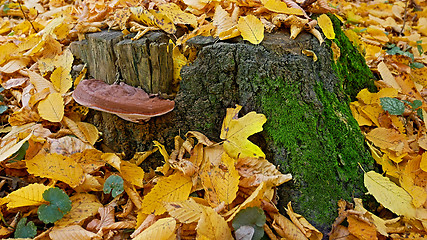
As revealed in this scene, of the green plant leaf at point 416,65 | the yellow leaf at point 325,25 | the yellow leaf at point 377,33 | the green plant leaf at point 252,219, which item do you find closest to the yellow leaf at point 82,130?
the green plant leaf at point 252,219

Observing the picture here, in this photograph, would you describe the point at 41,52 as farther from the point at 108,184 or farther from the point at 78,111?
the point at 108,184

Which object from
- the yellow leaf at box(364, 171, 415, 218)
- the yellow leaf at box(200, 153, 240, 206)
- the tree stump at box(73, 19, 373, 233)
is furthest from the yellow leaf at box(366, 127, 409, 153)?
Result: the yellow leaf at box(200, 153, 240, 206)

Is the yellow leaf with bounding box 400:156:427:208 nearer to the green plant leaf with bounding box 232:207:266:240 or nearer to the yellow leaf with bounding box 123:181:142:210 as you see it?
the green plant leaf with bounding box 232:207:266:240

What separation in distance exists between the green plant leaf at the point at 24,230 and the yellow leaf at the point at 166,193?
25.0 inches

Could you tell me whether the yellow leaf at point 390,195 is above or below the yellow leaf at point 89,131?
below

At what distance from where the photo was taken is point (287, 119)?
2.08 m

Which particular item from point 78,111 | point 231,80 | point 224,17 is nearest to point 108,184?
point 78,111

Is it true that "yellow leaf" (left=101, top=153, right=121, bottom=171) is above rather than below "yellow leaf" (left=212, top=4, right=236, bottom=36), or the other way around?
below

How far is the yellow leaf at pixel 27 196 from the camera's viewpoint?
1.77 metres

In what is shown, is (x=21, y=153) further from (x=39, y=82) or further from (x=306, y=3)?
(x=306, y=3)

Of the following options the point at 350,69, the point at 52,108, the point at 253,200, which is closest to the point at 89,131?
the point at 52,108

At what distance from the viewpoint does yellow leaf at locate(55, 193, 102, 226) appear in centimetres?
184

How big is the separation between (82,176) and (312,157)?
1.47 meters

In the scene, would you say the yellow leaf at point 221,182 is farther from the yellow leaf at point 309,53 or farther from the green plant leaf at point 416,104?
the green plant leaf at point 416,104
